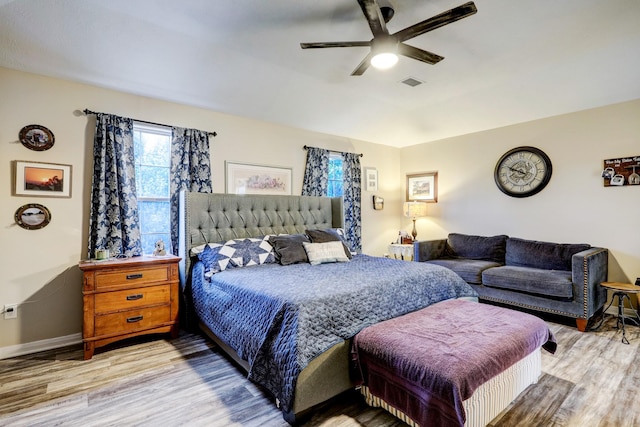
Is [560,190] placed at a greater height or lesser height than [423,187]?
lesser

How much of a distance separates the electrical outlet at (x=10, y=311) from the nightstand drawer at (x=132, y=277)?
2.55 ft

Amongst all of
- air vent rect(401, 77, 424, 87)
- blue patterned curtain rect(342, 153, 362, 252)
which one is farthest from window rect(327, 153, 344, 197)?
air vent rect(401, 77, 424, 87)

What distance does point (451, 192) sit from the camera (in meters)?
5.20

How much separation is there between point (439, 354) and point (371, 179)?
411 cm

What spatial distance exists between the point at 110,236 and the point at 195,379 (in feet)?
5.67

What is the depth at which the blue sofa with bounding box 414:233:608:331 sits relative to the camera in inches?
126

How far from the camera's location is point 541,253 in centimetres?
394

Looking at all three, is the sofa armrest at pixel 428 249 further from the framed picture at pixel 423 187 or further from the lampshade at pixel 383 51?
the lampshade at pixel 383 51

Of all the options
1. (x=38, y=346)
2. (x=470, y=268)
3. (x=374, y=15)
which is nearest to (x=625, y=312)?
(x=470, y=268)

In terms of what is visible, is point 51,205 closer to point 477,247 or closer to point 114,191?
point 114,191

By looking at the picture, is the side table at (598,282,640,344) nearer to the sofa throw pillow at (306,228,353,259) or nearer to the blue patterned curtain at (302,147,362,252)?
the sofa throw pillow at (306,228,353,259)

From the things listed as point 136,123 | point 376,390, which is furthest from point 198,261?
point 376,390

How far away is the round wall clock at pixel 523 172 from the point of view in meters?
4.19

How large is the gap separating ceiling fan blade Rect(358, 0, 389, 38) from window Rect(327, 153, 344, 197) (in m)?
3.05
